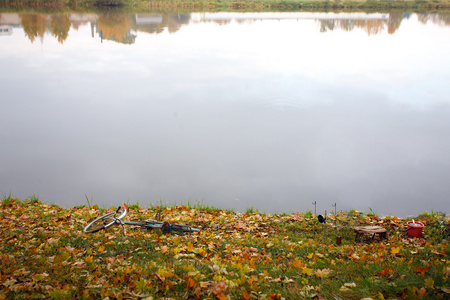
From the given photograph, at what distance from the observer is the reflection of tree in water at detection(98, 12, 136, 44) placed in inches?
1266

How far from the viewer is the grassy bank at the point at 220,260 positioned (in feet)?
11.4

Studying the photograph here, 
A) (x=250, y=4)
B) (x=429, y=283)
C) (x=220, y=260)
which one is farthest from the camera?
(x=250, y=4)

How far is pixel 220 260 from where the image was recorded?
4.77m

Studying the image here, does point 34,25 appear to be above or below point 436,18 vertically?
below

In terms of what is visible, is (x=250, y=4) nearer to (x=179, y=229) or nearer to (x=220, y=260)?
(x=179, y=229)

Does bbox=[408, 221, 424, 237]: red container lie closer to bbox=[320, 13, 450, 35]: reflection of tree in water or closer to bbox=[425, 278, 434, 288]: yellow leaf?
bbox=[425, 278, 434, 288]: yellow leaf

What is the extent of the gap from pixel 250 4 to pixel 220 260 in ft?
183

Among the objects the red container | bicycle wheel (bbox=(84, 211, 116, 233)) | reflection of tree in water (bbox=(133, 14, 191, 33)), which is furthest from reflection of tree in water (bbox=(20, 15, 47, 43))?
the red container

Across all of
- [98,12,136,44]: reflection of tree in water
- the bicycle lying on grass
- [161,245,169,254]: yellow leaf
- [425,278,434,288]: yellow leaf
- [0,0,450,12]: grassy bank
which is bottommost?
the bicycle lying on grass

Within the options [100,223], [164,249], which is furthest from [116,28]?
[164,249]

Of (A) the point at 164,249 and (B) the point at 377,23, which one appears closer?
(A) the point at 164,249

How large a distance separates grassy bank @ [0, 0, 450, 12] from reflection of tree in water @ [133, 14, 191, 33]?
6.84m

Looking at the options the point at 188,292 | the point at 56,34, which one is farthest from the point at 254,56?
the point at 188,292

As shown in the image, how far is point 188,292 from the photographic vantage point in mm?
3510
